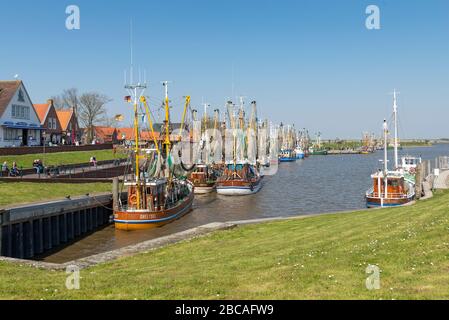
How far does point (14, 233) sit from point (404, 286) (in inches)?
982

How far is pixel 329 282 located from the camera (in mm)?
11750

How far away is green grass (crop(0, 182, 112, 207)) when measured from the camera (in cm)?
3688

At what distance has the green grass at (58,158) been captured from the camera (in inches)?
2363

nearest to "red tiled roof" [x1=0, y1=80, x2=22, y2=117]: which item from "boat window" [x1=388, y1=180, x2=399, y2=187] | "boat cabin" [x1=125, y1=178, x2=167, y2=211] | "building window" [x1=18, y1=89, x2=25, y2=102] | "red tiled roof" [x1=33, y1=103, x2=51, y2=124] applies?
"building window" [x1=18, y1=89, x2=25, y2=102]

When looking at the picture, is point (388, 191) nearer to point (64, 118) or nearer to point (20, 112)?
point (20, 112)

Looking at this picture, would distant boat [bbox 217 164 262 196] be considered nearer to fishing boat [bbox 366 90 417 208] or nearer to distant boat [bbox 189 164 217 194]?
distant boat [bbox 189 164 217 194]

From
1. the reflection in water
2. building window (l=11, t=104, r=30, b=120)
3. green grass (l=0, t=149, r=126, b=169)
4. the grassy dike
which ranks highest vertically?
building window (l=11, t=104, r=30, b=120)

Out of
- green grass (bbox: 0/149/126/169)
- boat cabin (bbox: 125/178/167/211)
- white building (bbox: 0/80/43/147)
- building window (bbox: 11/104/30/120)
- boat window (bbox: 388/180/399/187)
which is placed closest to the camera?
boat cabin (bbox: 125/178/167/211)

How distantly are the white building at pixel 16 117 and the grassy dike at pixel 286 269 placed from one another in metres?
59.6

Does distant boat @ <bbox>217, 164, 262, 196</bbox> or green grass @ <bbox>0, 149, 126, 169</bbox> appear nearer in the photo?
green grass @ <bbox>0, 149, 126, 169</bbox>

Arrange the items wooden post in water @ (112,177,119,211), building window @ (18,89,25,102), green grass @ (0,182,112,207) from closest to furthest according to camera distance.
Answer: green grass @ (0,182,112,207) < wooden post in water @ (112,177,119,211) < building window @ (18,89,25,102)

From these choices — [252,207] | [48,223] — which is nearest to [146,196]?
[48,223]
